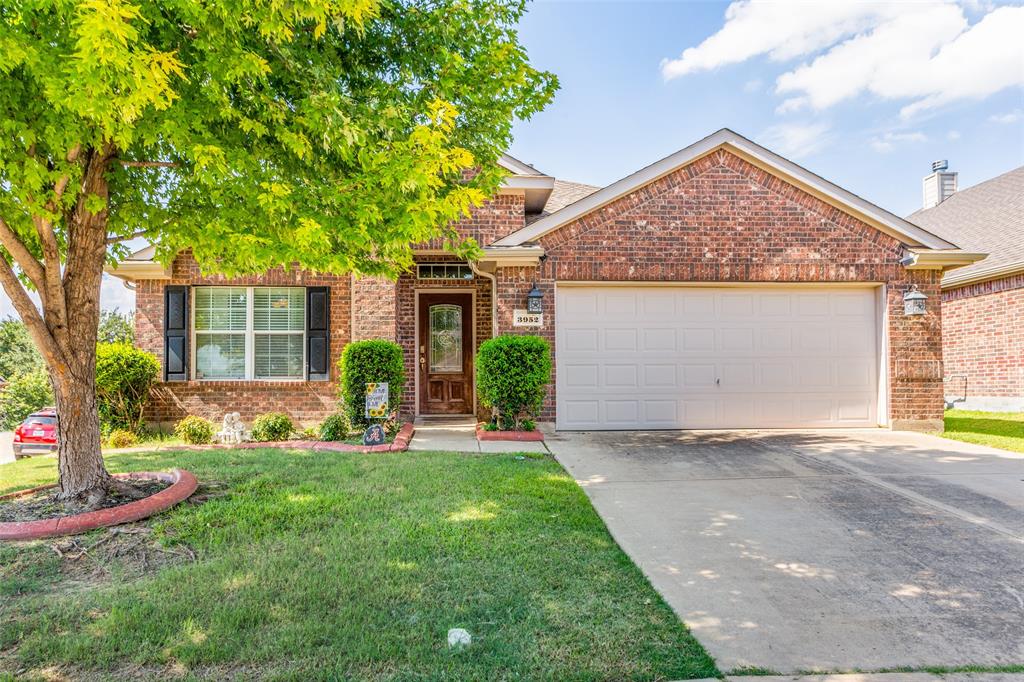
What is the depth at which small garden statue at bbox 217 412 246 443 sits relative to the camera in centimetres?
803

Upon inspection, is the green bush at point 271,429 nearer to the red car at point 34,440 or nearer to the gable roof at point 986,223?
the red car at point 34,440

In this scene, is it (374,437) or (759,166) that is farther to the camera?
(759,166)

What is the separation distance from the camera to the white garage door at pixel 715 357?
8547mm

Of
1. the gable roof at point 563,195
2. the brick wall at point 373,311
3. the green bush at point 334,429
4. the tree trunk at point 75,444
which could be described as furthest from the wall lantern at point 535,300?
the tree trunk at point 75,444

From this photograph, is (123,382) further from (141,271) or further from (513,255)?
(513,255)

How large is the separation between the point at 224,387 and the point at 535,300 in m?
5.68

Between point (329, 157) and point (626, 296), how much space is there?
539 cm

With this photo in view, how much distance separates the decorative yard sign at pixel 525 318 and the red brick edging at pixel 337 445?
242cm

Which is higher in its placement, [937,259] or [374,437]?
[937,259]

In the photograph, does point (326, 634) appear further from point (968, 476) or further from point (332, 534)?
point (968, 476)

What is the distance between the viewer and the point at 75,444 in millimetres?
4395

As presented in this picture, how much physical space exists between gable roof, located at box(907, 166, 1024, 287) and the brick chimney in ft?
5.21

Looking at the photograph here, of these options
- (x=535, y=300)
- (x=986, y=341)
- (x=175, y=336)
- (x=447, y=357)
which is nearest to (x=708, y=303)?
(x=535, y=300)

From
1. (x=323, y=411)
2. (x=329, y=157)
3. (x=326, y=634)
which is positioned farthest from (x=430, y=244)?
(x=326, y=634)
